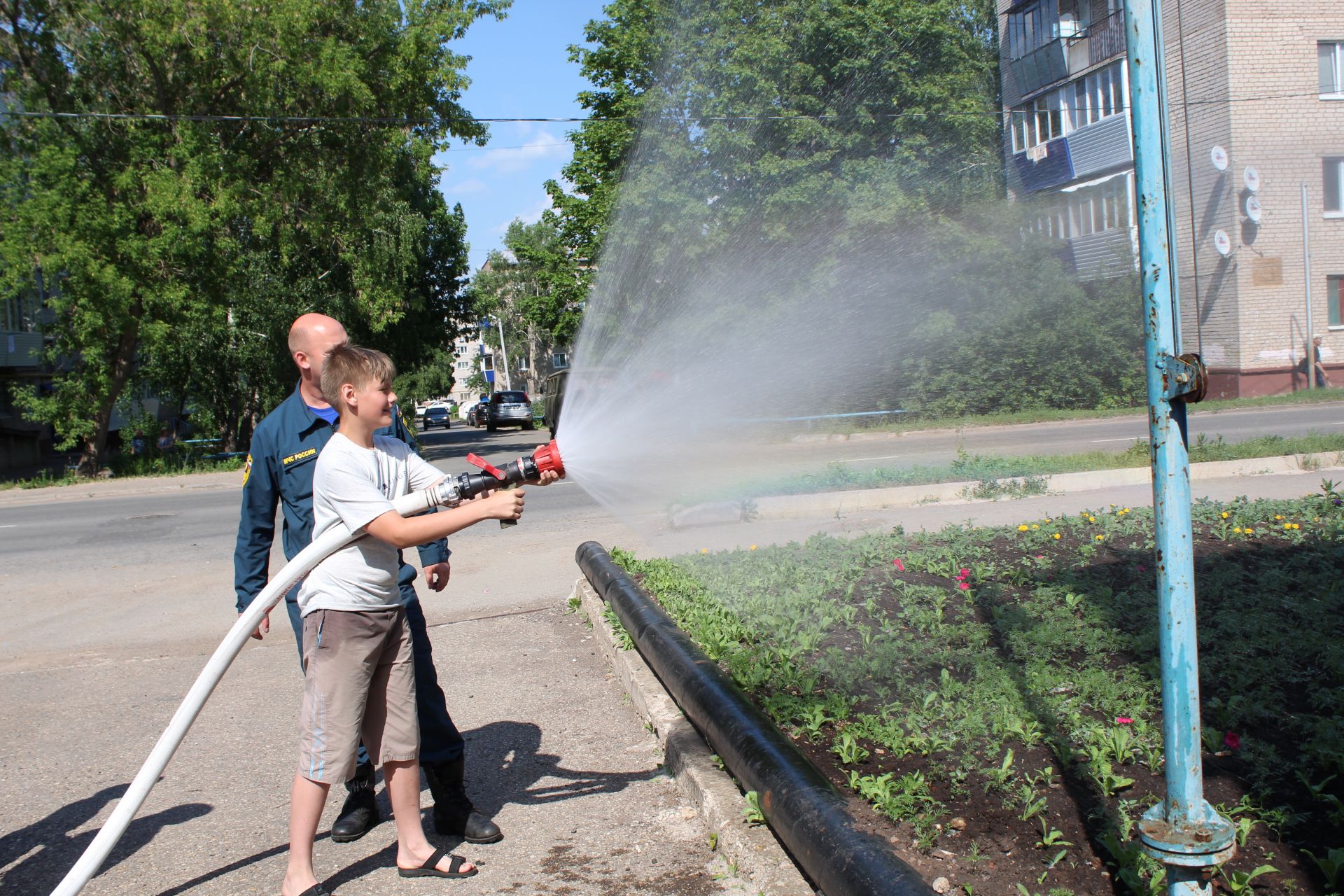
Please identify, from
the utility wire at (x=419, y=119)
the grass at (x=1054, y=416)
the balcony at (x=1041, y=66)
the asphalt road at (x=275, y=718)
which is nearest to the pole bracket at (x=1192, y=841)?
the asphalt road at (x=275, y=718)

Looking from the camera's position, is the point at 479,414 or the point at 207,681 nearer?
the point at 207,681

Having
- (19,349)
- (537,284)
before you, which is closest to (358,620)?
(19,349)

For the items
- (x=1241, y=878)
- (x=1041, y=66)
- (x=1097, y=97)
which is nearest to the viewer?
(x=1241, y=878)

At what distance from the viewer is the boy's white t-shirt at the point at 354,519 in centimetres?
327

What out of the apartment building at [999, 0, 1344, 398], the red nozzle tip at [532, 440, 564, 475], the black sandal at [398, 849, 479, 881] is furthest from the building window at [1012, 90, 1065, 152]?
the black sandal at [398, 849, 479, 881]

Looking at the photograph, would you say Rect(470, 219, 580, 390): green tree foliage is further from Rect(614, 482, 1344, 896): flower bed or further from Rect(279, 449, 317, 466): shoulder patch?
Rect(279, 449, 317, 466): shoulder patch

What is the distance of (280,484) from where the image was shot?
3906 mm

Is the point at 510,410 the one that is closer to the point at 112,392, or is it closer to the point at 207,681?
the point at 112,392

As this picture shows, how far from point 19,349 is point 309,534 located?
36.6 metres

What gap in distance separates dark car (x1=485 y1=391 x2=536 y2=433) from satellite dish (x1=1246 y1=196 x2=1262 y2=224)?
1149 inches

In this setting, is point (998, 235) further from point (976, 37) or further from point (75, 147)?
point (75, 147)

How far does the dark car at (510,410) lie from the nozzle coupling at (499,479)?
140 ft

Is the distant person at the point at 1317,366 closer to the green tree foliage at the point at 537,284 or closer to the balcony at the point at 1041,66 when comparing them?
the balcony at the point at 1041,66

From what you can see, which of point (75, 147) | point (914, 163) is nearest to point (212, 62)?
point (75, 147)
